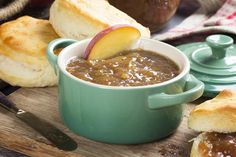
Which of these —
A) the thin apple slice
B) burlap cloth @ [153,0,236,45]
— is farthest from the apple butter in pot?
burlap cloth @ [153,0,236,45]

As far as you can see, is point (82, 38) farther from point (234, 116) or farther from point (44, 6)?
point (44, 6)

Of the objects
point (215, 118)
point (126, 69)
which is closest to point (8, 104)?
point (126, 69)

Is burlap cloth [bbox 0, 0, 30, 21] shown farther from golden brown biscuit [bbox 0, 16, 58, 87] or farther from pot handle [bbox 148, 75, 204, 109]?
pot handle [bbox 148, 75, 204, 109]

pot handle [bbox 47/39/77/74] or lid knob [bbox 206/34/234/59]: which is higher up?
pot handle [bbox 47/39/77/74]

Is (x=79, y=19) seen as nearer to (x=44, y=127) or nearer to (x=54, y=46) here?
(x=54, y=46)

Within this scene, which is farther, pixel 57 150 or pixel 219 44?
pixel 219 44

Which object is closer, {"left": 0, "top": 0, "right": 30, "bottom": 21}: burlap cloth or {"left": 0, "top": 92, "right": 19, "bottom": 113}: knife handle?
{"left": 0, "top": 92, "right": 19, "bottom": 113}: knife handle

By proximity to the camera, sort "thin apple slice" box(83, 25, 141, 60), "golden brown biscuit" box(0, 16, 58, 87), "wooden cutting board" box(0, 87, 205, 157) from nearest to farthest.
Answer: "wooden cutting board" box(0, 87, 205, 157)
"thin apple slice" box(83, 25, 141, 60)
"golden brown biscuit" box(0, 16, 58, 87)
